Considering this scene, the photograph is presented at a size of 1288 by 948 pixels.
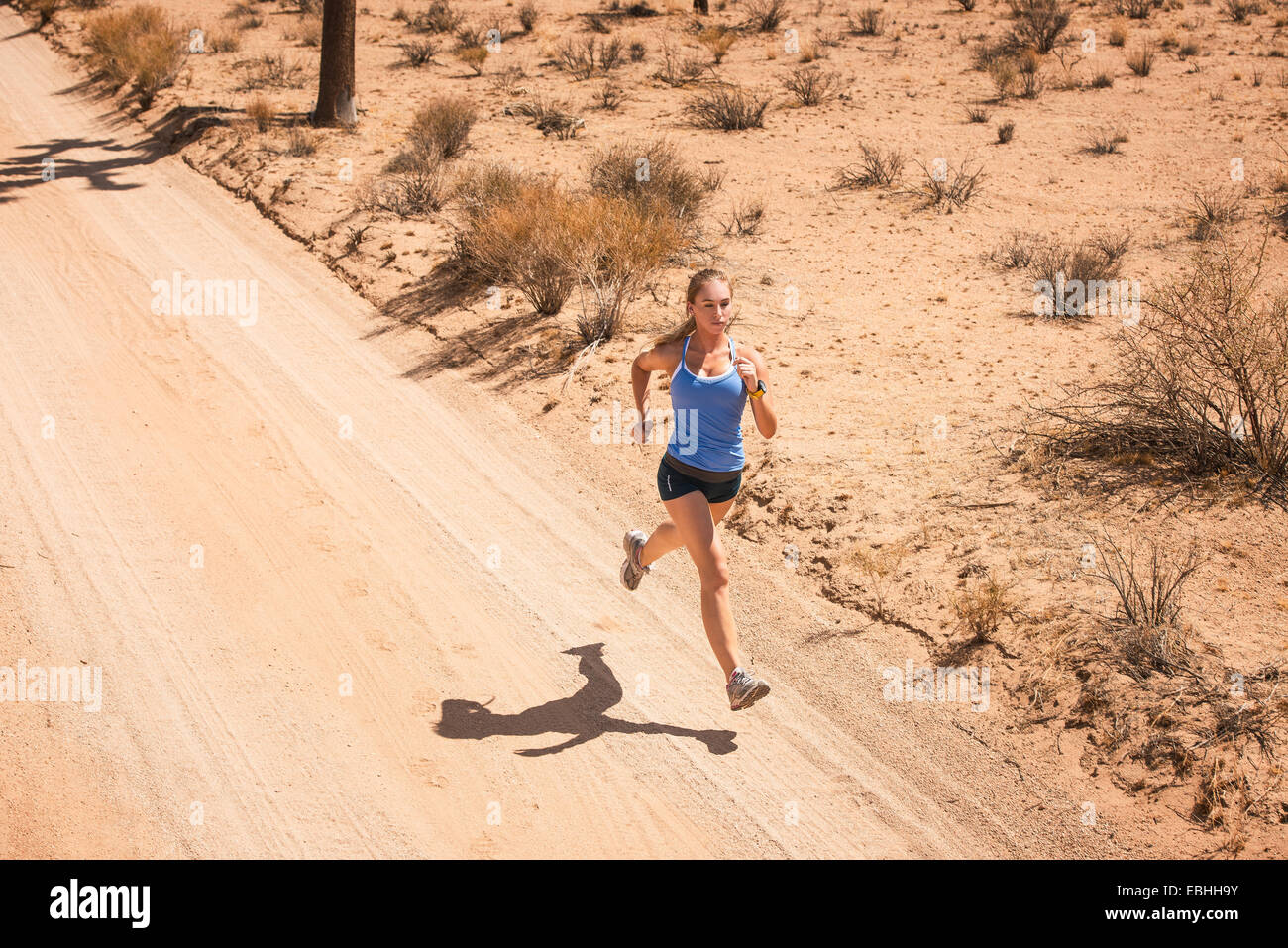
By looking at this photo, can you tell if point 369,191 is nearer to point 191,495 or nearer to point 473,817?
point 191,495

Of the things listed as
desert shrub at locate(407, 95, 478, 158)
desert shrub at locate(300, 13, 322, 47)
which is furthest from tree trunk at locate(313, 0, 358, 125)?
desert shrub at locate(300, 13, 322, 47)

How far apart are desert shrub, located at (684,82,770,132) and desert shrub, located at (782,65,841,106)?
0.84 m

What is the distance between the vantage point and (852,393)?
7.90 metres

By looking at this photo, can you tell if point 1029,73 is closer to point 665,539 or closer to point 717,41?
point 717,41

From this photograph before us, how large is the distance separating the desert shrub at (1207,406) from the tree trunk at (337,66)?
37.7 ft

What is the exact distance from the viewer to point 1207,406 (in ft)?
21.7

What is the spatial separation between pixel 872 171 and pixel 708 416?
31.1 feet

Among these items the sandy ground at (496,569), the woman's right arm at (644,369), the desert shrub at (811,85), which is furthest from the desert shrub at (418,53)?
the woman's right arm at (644,369)

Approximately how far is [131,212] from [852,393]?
350 inches

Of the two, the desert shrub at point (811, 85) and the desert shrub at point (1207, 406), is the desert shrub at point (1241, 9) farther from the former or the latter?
the desert shrub at point (1207, 406)

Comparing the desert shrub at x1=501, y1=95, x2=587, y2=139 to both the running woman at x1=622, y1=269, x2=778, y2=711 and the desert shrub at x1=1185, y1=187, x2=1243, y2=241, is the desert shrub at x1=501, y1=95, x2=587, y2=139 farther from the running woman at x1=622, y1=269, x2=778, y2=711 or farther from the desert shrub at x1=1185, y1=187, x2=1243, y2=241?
the running woman at x1=622, y1=269, x2=778, y2=711

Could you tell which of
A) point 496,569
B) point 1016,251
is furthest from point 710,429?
point 1016,251

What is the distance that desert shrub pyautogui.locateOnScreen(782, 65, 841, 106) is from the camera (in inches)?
673

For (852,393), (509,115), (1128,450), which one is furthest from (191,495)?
(509,115)
